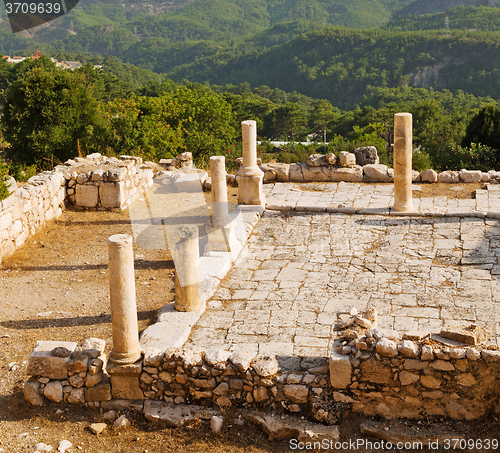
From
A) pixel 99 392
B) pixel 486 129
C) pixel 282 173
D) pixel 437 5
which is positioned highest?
pixel 437 5

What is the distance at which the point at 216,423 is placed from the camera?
18.1 ft

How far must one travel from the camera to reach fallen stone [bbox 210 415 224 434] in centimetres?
550

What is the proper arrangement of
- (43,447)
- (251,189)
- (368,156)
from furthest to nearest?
(368,156)
(251,189)
(43,447)

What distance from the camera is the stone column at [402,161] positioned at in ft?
36.6

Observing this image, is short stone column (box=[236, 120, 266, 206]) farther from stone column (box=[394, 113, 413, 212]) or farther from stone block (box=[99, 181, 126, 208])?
stone column (box=[394, 113, 413, 212])

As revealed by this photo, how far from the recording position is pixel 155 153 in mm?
19875

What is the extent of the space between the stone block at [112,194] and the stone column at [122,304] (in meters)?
6.54

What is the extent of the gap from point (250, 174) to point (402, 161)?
310 centimetres

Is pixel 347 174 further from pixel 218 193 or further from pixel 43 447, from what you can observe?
pixel 43 447

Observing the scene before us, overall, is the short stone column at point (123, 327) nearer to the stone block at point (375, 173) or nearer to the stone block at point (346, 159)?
the stone block at point (346, 159)

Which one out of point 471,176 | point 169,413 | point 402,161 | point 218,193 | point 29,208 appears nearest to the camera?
point 169,413

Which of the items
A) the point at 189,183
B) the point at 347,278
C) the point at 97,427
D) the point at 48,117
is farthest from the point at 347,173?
the point at 97,427

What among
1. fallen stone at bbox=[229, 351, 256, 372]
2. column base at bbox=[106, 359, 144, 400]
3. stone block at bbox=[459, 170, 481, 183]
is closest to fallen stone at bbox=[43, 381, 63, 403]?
column base at bbox=[106, 359, 144, 400]

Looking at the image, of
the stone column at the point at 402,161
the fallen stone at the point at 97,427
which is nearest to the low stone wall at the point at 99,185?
the stone column at the point at 402,161
